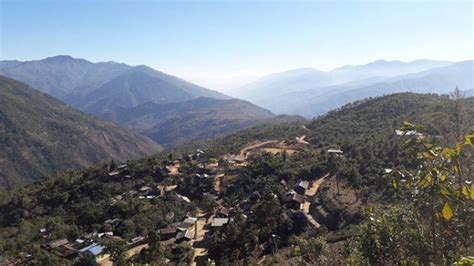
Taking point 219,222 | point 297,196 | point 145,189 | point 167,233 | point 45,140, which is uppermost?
point 297,196

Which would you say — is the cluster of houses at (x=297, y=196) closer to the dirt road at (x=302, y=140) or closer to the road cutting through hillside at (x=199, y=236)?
the road cutting through hillside at (x=199, y=236)

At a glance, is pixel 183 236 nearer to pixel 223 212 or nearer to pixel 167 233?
pixel 167 233

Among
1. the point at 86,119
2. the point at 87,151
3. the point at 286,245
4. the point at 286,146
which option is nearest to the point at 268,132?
the point at 286,146

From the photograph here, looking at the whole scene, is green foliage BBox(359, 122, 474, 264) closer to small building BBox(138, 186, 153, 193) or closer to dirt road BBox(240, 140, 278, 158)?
small building BBox(138, 186, 153, 193)

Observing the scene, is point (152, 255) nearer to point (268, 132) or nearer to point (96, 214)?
point (96, 214)

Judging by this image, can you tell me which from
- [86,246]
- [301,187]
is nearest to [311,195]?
[301,187]
